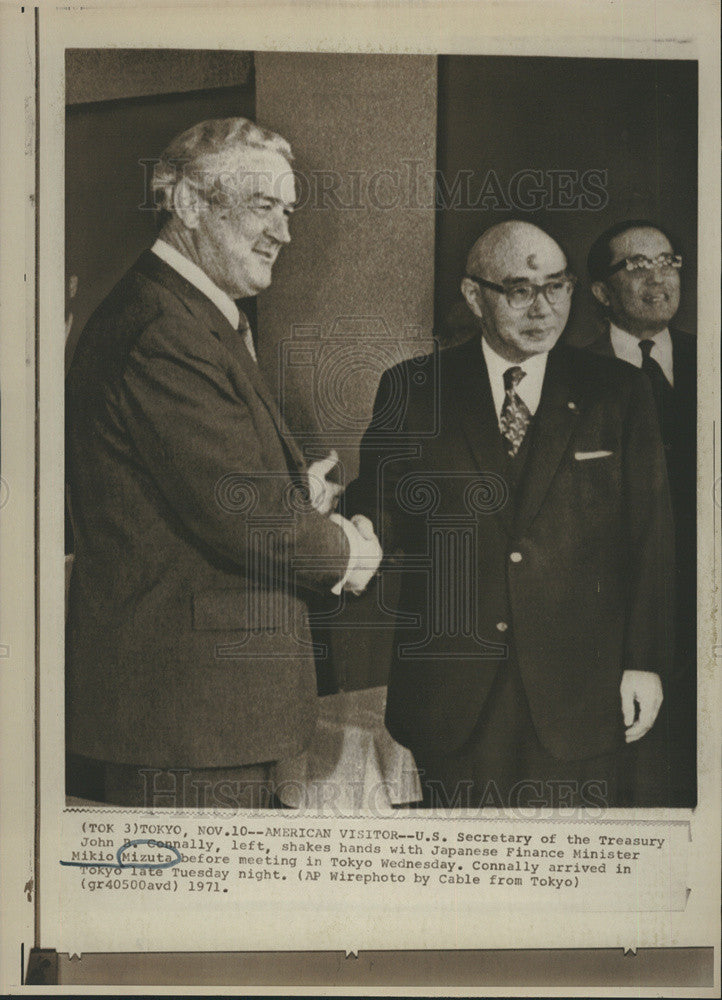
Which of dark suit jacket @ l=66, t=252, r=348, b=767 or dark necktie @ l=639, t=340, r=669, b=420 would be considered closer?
dark suit jacket @ l=66, t=252, r=348, b=767

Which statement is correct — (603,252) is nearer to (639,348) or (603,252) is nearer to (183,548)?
(639,348)

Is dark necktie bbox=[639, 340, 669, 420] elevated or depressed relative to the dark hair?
depressed

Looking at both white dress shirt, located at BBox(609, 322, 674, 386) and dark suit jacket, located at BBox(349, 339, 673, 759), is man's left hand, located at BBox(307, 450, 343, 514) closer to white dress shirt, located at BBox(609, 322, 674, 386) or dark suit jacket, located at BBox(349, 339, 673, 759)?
dark suit jacket, located at BBox(349, 339, 673, 759)

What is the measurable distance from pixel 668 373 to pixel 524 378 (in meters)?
0.38

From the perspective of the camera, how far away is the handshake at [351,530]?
7.35ft

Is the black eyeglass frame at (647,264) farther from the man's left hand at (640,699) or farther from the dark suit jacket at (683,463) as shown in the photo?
the man's left hand at (640,699)

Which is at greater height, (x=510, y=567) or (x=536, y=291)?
(x=536, y=291)

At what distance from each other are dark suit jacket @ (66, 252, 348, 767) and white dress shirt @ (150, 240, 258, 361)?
22 mm

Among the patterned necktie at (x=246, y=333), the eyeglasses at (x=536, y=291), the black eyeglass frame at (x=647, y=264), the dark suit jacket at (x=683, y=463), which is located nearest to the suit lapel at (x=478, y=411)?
the eyeglasses at (x=536, y=291)

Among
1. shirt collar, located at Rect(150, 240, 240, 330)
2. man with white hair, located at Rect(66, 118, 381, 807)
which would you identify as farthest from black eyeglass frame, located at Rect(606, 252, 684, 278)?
shirt collar, located at Rect(150, 240, 240, 330)

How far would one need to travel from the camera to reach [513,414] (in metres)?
2.28

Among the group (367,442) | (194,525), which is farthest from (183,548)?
(367,442)

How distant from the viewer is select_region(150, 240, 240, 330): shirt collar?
225 cm

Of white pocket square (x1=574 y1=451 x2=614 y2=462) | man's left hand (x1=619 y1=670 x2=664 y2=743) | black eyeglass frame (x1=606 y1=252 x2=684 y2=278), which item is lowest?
man's left hand (x1=619 y1=670 x2=664 y2=743)
